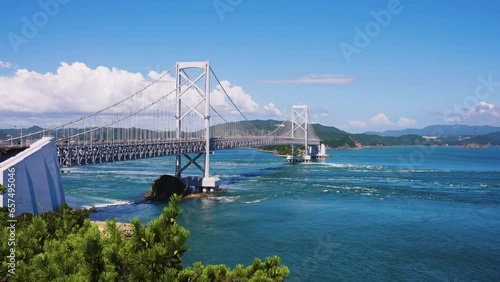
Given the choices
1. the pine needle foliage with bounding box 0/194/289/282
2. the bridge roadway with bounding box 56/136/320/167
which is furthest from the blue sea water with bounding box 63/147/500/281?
the pine needle foliage with bounding box 0/194/289/282

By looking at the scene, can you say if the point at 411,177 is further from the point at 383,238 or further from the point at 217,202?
the point at 383,238

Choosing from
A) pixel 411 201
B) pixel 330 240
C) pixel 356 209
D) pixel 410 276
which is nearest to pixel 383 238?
pixel 330 240

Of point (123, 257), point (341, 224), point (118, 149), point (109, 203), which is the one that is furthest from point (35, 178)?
point (341, 224)

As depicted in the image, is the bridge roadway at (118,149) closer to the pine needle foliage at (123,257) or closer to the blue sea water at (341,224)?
the blue sea water at (341,224)

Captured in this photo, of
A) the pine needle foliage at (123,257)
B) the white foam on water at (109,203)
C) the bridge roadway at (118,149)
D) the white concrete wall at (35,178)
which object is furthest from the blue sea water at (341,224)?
the pine needle foliage at (123,257)

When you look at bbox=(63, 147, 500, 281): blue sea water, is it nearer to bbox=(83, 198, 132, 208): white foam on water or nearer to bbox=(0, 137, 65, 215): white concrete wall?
bbox=(83, 198, 132, 208): white foam on water

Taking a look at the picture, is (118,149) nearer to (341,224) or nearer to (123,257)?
(341,224)
